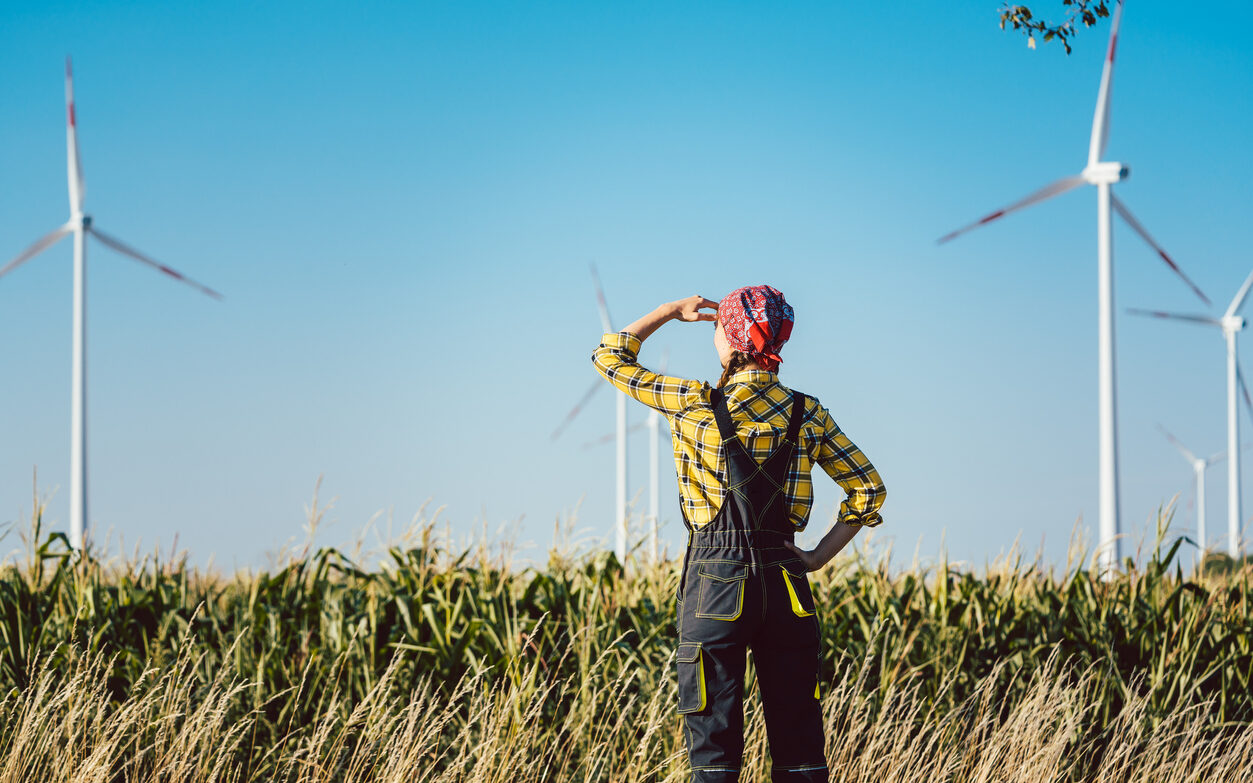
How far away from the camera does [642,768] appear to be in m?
6.31

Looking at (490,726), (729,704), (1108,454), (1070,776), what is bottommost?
(1070,776)

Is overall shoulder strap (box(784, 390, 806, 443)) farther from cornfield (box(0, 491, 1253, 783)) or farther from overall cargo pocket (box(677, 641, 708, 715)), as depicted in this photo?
cornfield (box(0, 491, 1253, 783))

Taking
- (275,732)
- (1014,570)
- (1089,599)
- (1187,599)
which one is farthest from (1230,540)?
(275,732)

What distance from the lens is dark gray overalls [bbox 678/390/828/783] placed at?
14.2ft

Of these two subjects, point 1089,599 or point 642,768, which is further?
point 1089,599

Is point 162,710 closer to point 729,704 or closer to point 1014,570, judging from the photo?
point 729,704

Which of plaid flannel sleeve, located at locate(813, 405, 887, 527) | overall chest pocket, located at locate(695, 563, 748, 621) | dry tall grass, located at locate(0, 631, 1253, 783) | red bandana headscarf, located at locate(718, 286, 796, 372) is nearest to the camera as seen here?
overall chest pocket, located at locate(695, 563, 748, 621)

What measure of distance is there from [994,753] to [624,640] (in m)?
Result: 2.52

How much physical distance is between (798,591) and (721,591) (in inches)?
14.8

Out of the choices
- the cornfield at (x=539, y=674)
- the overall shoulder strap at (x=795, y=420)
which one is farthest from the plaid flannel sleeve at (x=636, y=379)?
the cornfield at (x=539, y=674)

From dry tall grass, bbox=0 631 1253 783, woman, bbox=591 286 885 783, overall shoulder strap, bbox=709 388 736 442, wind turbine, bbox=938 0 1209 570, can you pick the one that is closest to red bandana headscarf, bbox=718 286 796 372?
woman, bbox=591 286 885 783

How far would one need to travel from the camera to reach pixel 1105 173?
19578 millimetres

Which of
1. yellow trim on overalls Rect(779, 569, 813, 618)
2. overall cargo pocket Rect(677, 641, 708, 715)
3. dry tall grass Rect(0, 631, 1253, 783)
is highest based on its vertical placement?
yellow trim on overalls Rect(779, 569, 813, 618)

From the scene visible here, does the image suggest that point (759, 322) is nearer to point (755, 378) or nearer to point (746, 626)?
point (755, 378)
